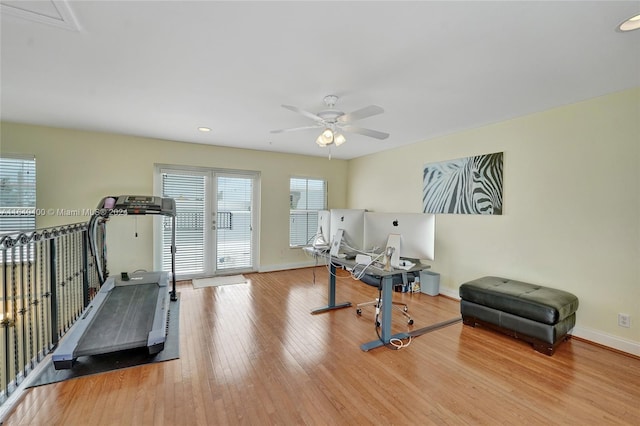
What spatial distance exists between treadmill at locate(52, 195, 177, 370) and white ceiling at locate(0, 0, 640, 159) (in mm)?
1218

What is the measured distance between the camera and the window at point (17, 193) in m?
3.92

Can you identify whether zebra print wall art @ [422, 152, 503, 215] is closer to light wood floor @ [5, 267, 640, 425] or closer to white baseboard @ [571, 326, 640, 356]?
white baseboard @ [571, 326, 640, 356]

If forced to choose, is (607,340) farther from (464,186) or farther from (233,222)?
(233,222)

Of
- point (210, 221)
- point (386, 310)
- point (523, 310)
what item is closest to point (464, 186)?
point (523, 310)

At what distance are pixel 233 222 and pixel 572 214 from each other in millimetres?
5152

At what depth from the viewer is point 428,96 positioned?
9.44ft

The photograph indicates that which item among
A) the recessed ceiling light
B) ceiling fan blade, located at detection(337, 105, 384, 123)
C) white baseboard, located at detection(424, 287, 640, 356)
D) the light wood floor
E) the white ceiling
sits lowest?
the light wood floor

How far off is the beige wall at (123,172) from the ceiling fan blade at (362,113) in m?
3.33

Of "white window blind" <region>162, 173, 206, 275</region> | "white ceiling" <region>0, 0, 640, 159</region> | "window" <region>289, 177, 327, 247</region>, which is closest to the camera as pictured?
"white ceiling" <region>0, 0, 640, 159</region>

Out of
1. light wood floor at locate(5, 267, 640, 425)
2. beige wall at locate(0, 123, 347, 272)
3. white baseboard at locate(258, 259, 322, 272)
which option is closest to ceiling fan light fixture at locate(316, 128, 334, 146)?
light wood floor at locate(5, 267, 640, 425)

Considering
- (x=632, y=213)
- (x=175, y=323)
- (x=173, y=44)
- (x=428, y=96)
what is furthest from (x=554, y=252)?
(x=175, y=323)

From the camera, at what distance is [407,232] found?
2799 millimetres

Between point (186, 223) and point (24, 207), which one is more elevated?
point (24, 207)

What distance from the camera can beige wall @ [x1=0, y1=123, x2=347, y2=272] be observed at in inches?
162
